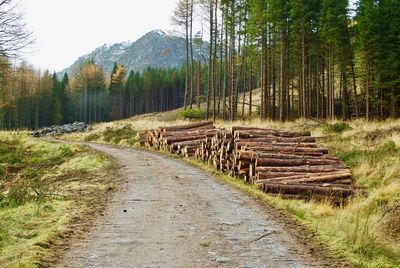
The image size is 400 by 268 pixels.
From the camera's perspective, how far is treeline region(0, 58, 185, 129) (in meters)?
74.0

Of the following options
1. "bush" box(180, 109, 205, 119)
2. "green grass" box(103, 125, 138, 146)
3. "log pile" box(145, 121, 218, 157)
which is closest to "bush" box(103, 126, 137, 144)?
"green grass" box(103, 125, 138, 146)

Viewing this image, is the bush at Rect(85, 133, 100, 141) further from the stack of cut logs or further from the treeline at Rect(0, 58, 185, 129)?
the treeline at Rect(0, 58, 185, 129)

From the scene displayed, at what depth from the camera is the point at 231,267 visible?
5609mm

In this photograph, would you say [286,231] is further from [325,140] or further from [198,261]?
[325,140]

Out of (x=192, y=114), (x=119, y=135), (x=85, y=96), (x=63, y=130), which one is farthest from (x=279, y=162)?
(x=85, y=96)

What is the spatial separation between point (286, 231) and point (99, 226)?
3.41m

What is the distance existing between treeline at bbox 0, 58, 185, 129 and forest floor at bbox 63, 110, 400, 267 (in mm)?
51905

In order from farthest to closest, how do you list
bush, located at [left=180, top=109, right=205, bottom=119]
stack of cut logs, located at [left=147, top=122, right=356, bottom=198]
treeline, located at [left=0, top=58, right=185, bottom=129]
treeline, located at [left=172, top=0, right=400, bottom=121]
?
treeline, located at [left=0, top=58, right=185, bottom=129] → bush, located at [left=180, top=109, right=205, bottom=119] → treeline, located at [left=172, top=0, right=400, bottom=121] → stack of cut logs, located at [left=147, top=122, right=356, bottom=198]

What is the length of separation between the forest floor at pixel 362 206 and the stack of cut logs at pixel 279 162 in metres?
0.49

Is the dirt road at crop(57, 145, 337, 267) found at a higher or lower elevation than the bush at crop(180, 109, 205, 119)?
lower

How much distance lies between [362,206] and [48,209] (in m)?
7.26

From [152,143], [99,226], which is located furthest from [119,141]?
[99,226]

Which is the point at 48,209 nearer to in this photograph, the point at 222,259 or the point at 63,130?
the point at 222,259

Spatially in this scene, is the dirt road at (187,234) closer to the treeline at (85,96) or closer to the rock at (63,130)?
the rock at (63,130)
